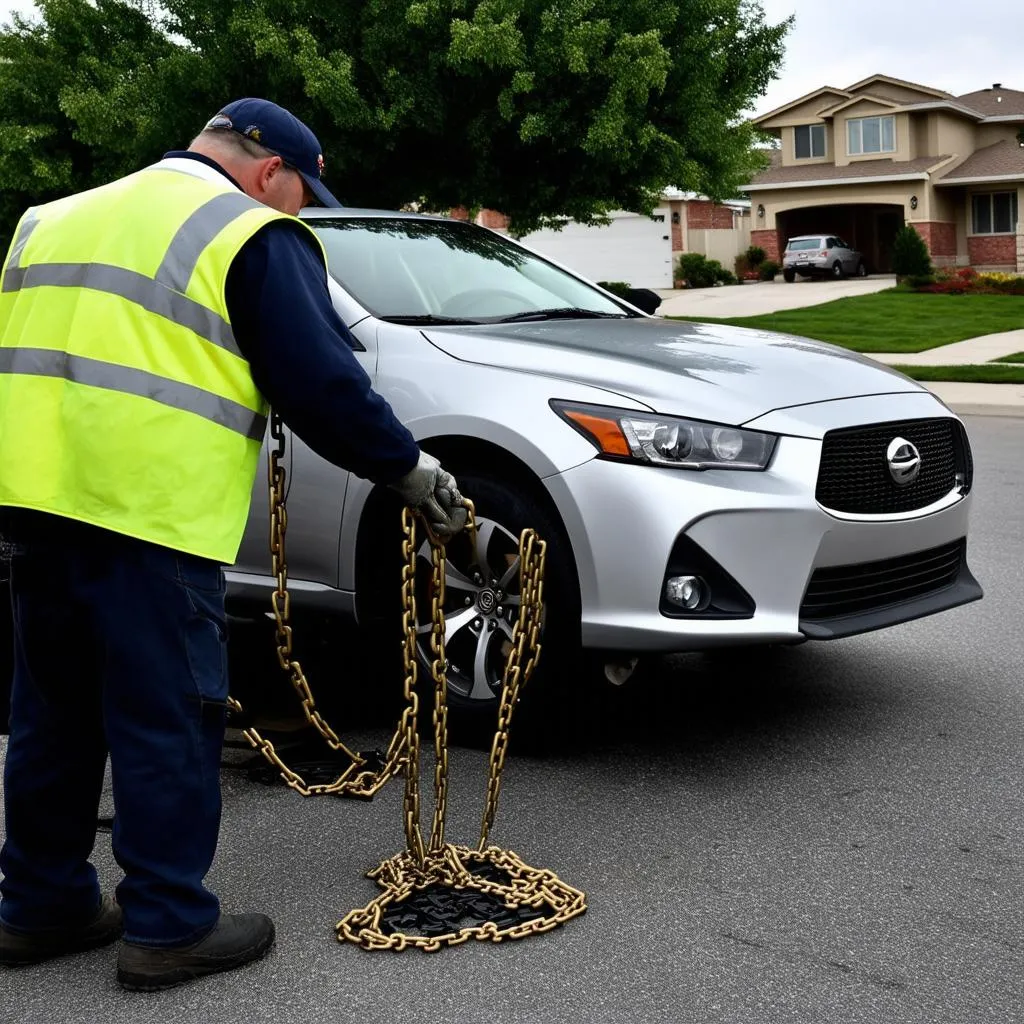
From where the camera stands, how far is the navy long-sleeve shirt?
3.18 meters

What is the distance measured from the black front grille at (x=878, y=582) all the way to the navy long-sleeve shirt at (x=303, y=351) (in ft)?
5.47

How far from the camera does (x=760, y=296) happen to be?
4381cm

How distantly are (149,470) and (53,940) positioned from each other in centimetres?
111

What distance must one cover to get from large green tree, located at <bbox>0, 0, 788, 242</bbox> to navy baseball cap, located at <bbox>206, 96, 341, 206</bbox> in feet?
55.0

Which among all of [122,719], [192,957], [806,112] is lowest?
[192,957]

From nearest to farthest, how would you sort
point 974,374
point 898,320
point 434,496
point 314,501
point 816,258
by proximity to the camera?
→ point 434,496 → point 314,501 → point 974,374 → point 898,320 → point 816,258

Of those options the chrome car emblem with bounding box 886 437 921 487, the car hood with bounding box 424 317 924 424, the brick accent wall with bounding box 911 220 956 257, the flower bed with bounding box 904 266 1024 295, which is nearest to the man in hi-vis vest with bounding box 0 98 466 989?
the car hood with bounding box 424 317 924 424

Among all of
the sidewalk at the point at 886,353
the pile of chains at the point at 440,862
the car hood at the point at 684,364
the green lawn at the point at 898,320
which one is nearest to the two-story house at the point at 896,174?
the sidewalk at the point at 886,353

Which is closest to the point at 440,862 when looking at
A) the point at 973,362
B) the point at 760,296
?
the point at 973,362

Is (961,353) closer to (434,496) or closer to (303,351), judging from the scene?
(434,496)

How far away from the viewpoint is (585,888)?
3746mm

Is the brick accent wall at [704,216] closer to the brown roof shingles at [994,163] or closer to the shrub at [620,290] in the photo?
the brown roof shingles at [994,163]

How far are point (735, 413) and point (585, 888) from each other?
57.9 inches

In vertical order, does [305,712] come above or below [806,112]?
below
